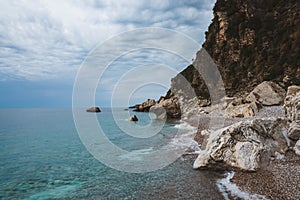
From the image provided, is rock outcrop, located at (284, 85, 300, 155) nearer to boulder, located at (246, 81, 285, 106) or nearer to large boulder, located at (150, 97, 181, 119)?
boulder, located at (246, 81, 285, 106)

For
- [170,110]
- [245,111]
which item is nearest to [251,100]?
[245,111]

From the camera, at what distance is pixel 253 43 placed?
218 feet

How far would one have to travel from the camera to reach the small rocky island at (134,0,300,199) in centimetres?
1315

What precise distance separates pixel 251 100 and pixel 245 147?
32497 millimetres

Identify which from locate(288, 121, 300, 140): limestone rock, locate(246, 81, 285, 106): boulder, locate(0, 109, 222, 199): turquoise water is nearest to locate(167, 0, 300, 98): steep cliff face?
locate(246, 81, 285, 106): boulder

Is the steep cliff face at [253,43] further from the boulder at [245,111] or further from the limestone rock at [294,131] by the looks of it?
the limestone rock at [294,131]

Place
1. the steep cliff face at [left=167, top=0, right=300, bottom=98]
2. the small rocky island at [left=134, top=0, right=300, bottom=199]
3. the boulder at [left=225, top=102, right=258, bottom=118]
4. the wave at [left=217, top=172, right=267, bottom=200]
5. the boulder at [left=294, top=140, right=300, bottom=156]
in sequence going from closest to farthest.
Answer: the wave at [left=217, top=172, right=267, bottom=200] → the small rocky island at [left=134, top=0, right=300, bottom=199] → the boulder at [left=294, top=140, right=300, bottom=156] → the boulder at [left=225, top=102, right=258, bottom=118] → the steep cliff face at [left=167, top=0, right=300, bottom=98]

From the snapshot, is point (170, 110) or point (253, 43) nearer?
point (170, 110)

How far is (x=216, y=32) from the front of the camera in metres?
79.9

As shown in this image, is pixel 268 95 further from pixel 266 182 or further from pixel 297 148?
pixel 266 182

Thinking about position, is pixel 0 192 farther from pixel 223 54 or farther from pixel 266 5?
pixel 266 5

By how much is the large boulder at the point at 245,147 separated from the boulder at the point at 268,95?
2733 centimetres

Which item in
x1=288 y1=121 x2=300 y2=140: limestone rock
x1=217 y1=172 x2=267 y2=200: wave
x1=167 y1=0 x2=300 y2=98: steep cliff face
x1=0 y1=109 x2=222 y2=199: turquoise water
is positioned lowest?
x1=217 y1=172 x2=267 y2=200: wave

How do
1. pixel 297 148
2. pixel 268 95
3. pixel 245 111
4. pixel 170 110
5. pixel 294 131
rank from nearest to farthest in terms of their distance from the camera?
pixel 297 148
pixel 294 131
pixel 245 111
pixel 268 95
pixel 170 110
